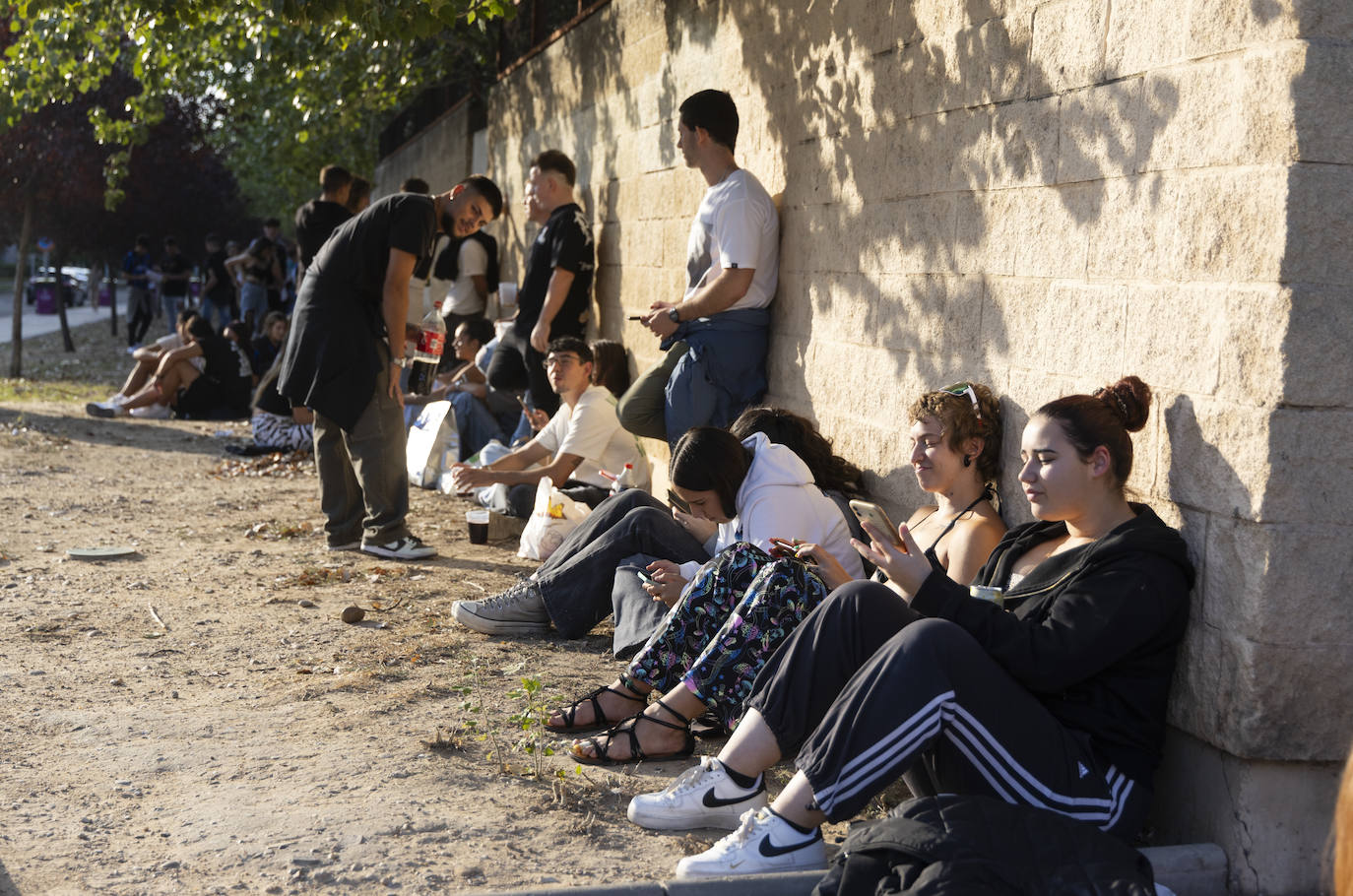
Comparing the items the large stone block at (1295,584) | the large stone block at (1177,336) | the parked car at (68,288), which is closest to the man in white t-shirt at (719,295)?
the large stone block at (1177,336)

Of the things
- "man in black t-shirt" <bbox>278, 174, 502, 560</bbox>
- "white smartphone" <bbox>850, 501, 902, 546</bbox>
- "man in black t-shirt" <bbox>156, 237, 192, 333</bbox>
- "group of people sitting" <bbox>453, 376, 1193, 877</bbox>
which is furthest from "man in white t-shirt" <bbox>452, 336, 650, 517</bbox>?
"man in black t-shirt" <bbox>156, 237, 192, 333</bbox>

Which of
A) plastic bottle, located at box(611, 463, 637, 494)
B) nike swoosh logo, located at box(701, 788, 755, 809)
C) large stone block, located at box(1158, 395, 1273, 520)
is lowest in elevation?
nike swoosh logo, located at box(701, 788, 755, 809)

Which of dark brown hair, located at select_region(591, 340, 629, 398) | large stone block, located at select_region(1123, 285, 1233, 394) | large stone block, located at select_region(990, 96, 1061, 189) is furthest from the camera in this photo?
dark brown hair, located at select_region(591, 340, 629, 398)

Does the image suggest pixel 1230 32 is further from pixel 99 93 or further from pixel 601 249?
pixel 99 93

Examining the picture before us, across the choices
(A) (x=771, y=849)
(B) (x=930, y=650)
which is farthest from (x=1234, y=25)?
(A) (x=771, y=849)

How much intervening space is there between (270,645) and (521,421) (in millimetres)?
3083

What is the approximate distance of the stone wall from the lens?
2902mm

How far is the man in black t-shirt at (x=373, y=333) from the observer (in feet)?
21.2

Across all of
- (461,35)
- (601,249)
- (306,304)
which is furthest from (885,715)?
(461,35)

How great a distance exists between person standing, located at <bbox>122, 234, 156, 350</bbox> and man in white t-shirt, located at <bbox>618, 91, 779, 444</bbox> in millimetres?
18482

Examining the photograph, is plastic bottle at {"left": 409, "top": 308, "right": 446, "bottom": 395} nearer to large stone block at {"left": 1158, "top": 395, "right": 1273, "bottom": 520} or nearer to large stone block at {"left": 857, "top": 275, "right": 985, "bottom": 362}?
large stone block at {"left": 857, "top": 275, "right": 985, "bottom": 362}

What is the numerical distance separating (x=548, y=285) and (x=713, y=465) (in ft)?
13.5

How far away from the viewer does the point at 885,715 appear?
291cm

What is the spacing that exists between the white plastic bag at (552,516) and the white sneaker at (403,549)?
0.70 meters
